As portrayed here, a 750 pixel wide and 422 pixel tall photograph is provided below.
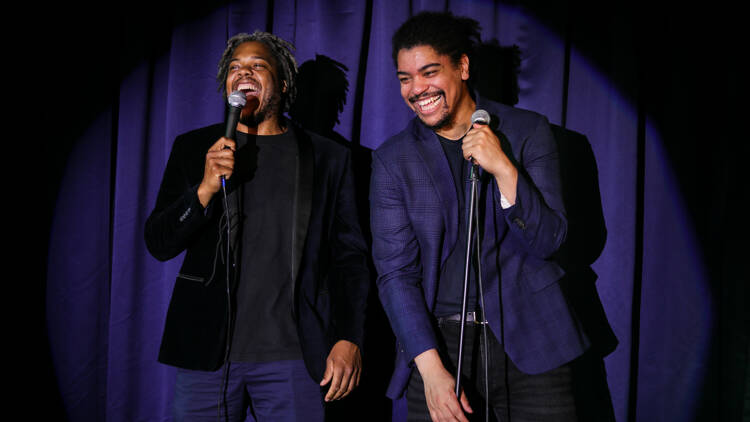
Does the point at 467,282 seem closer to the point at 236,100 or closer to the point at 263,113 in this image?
the point at 236,100

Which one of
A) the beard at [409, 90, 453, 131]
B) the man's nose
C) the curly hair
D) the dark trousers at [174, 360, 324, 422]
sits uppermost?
the curly hair

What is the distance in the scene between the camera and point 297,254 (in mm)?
1750

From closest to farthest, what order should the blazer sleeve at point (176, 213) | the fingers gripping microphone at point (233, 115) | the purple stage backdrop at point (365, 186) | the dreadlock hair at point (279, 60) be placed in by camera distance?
the fingers gripping microphone at point (233, 115)
the blazer sleeve at point (176, 213)
the dreadlock hair at point (279, 60)
the purple stage backdrop at point (365, 186)

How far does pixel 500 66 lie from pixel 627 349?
1.52 m

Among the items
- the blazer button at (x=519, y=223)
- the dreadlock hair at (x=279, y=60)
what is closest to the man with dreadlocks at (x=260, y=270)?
the dreadlock hair at (x=279, y=60)

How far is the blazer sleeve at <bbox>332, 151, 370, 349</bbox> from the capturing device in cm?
178

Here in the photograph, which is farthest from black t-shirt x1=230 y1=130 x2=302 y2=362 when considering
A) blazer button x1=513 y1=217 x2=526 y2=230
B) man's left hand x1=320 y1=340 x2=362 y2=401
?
blazer button x1=513 y1=217 x2=526 y2=230

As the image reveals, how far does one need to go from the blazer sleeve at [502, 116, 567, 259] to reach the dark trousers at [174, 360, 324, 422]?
0.91m

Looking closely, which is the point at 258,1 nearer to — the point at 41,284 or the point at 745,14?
the point at 41,284

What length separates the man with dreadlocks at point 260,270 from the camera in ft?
5.47

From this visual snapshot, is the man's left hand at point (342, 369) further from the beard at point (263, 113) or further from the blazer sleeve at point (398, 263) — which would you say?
the beard at point (263, 113)

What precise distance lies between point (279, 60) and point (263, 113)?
289 mm

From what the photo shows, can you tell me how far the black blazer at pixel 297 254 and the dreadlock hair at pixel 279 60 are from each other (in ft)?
0.68

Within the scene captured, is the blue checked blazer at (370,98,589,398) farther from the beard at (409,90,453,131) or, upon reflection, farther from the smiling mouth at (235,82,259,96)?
the smiling mouth at (235,82,259,96)
